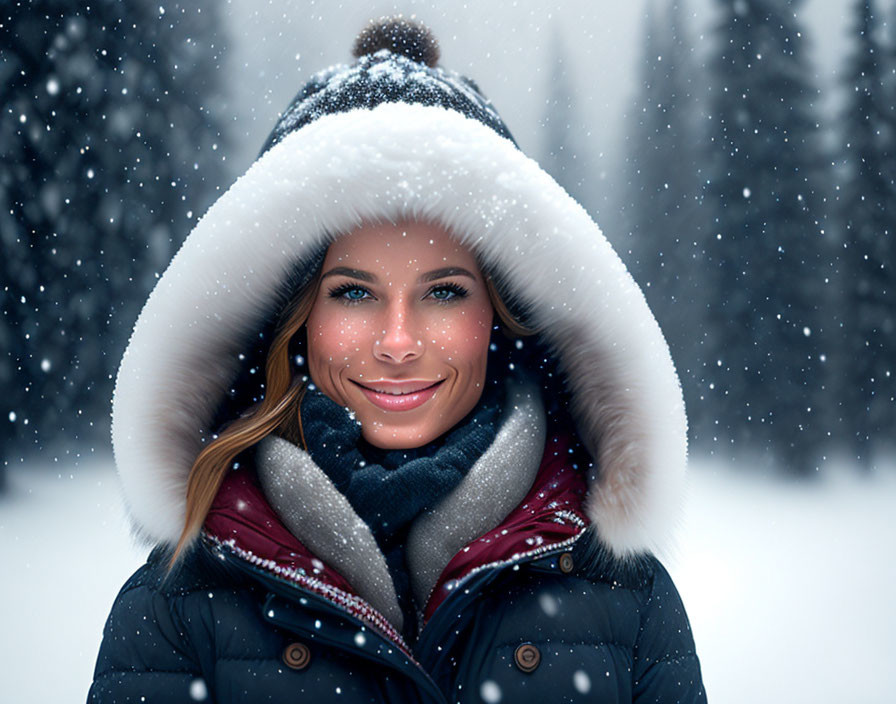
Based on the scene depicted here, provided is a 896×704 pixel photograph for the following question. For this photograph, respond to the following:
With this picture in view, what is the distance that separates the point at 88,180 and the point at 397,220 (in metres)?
7.54

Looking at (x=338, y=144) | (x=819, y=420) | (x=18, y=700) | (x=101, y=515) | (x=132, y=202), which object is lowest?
(x=18, y=700)

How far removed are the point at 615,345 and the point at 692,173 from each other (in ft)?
30.2

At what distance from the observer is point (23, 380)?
6.74 m

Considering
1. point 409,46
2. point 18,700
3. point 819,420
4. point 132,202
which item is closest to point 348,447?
point 409,46

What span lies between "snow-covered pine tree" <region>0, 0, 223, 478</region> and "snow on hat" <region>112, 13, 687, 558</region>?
584 cm

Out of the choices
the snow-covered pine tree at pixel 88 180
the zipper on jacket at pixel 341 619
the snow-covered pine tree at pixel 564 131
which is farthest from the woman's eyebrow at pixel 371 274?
the snow-covered pine tree at pixel 564 131

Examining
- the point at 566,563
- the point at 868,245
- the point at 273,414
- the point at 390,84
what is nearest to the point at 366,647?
the point at 566,563

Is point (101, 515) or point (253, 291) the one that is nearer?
point (253, 291)

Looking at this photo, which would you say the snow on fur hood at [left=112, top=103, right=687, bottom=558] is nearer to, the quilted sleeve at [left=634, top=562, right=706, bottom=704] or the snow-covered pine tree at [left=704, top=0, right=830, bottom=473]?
the quilted sleeve at [left=634, top=562, right=706, bottom=704]

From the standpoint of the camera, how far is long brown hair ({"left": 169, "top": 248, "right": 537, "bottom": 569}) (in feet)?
4.93

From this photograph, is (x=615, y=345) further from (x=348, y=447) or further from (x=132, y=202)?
(x=132, y=202)

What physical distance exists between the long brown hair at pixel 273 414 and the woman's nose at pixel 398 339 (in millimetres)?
220

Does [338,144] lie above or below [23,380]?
above

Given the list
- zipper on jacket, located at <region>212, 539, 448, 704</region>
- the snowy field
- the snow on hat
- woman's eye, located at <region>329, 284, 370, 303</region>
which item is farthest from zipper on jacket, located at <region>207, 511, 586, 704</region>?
the snowy field
